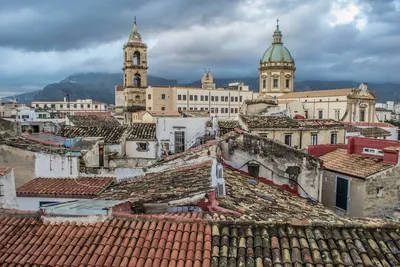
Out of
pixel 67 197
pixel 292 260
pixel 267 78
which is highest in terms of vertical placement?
pixel 267 78

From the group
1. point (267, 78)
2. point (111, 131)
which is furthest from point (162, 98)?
point (111, 131)

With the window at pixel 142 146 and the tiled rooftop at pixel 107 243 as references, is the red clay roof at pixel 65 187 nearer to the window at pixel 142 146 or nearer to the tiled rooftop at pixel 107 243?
the tiled rooftop at pixel 107 243

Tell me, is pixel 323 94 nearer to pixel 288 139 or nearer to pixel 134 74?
pixel 134 74

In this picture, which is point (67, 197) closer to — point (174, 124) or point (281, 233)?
point (281, 233)

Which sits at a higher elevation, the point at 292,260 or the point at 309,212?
the point at 292,260

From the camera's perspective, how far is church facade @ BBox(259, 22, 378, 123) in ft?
205

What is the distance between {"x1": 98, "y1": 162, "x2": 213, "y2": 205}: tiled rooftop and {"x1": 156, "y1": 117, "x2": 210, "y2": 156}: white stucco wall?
12.1m

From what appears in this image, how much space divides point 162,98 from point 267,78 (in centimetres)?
2687

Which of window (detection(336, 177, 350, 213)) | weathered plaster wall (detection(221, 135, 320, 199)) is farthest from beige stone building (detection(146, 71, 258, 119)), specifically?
weathered plaster wall (detection(221, 135, 320, 199))

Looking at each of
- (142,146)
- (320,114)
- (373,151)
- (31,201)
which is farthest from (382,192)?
(320,114)

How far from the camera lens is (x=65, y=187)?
1441cm

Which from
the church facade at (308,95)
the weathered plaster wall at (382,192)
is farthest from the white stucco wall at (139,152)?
the church facade at (308,95)

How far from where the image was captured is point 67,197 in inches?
535

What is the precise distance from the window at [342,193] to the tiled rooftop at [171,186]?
28.0 ft
